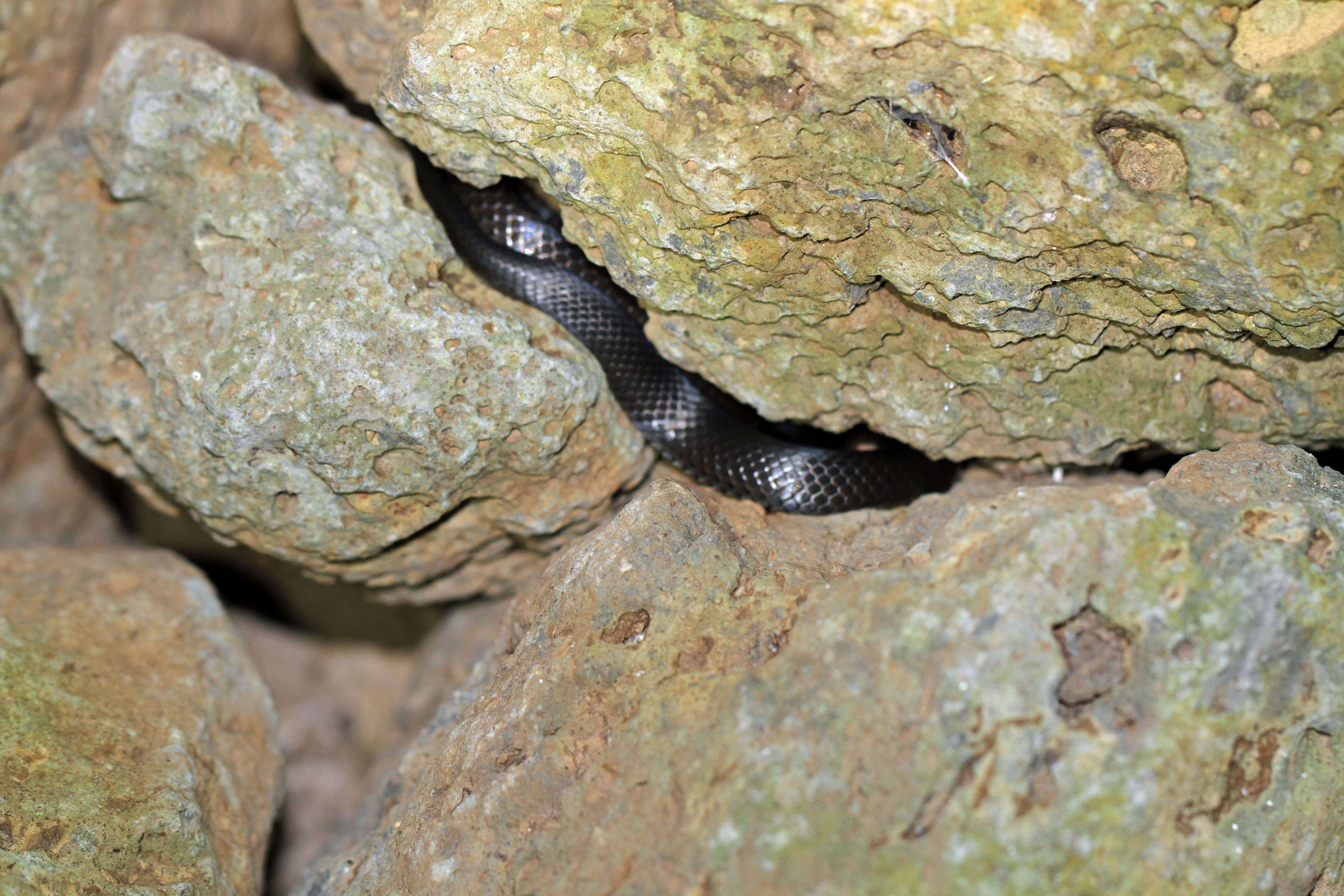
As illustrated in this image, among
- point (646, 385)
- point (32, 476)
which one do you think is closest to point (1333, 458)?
point (646, 385)

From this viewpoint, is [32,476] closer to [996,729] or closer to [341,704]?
[341,704]

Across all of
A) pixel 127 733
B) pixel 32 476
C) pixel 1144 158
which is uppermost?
pixel 1144 158

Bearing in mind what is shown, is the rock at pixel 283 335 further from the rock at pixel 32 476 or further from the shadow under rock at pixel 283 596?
the shadow under rock at pixel 283 596

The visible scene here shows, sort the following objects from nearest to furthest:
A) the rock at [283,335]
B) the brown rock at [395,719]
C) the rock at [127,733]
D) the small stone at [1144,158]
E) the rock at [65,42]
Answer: the small stone at [1144,158] < the rock at [127,733] < the rock at [283,335] < the brown rock at [395,719] < the rock at [65,42]

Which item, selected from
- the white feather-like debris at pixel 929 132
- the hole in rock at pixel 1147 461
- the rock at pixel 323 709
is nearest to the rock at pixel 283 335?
the white feather-like debris at pixel 929 132

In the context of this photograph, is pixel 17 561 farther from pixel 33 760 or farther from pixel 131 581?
pixel 33 760
